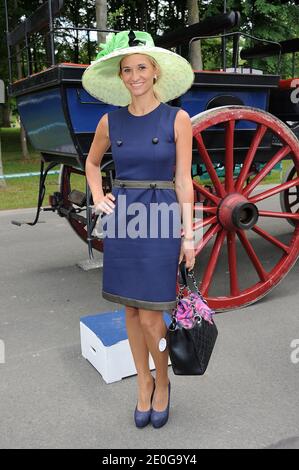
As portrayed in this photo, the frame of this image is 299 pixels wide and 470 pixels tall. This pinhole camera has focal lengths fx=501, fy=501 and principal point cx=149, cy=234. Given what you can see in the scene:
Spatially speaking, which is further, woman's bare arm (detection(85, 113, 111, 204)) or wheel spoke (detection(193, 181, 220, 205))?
wheel spoke (detection(193, 181, 220, 205))

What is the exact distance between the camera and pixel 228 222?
3.29 metres

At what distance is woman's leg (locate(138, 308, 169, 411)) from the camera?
213cm

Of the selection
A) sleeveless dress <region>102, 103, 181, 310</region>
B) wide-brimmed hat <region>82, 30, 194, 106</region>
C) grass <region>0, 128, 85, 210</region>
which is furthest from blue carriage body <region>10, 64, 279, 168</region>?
grass <region>0, 128, 85, 210</region>

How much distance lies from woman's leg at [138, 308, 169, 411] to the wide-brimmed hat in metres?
0.98

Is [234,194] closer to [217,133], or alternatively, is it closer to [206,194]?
[206,194]

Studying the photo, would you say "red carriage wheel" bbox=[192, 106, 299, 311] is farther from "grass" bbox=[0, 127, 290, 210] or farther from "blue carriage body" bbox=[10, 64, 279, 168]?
"grass" bbox=[0, 127, 290, 210]

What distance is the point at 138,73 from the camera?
1999mm

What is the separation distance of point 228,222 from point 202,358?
136 cm

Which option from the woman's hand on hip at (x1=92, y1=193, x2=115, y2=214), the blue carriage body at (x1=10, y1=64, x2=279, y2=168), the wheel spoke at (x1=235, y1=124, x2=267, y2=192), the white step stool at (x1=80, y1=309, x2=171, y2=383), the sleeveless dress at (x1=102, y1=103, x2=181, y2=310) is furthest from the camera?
the wheel spoke at (x1=235, y1=124, x2=267, y2=192)

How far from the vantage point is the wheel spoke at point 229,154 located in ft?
10.8

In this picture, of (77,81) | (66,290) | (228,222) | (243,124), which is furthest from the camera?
(66,290)

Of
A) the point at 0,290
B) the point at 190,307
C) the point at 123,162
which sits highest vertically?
Answer: the point at 123,162
